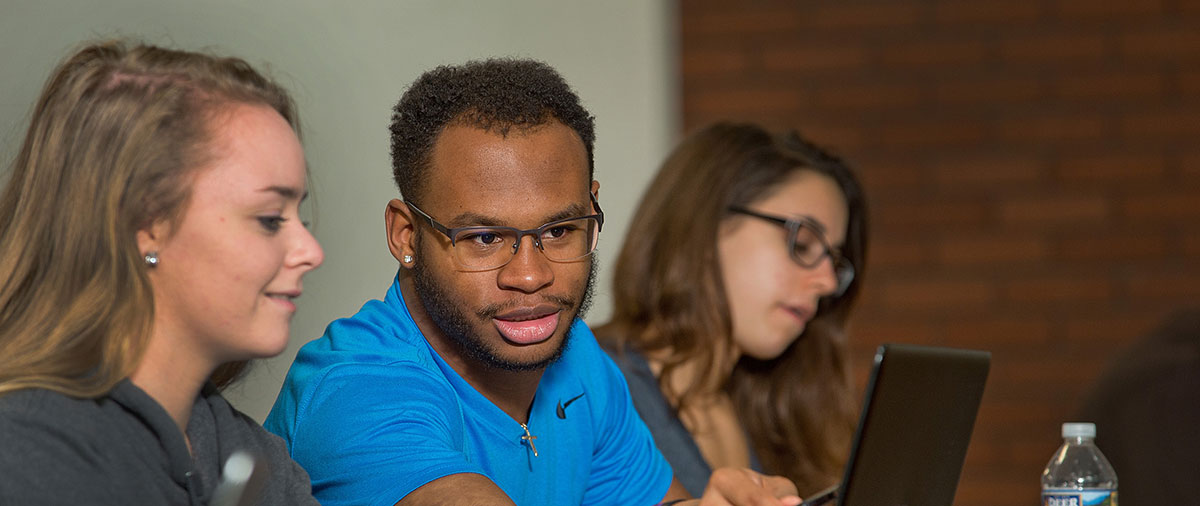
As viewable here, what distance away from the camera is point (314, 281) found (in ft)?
5.48

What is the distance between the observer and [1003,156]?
3.55 metres

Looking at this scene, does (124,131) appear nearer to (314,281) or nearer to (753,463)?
(314,281)

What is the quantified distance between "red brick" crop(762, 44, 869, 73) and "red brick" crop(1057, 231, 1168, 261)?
0.81m

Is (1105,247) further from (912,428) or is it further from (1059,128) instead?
(912,428)

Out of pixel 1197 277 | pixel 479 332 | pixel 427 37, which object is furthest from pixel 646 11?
pixel 479 332

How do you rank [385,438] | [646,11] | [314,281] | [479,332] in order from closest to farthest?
1. [385,438]
2. [479,332]
3. [314,281]
4. [646,11]

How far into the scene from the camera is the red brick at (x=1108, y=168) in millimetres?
3527

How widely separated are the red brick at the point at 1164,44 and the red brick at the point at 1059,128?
0.22 m

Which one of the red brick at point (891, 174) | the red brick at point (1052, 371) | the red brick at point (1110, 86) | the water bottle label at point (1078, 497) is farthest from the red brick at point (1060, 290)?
the water bottle label at point (1078, 497)

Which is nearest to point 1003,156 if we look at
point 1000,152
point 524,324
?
point 1000,152

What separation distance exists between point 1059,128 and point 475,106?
267 cm

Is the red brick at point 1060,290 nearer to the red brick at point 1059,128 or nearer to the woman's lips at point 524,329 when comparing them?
the red brick at point 1059,128

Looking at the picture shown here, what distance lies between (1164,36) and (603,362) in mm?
2527

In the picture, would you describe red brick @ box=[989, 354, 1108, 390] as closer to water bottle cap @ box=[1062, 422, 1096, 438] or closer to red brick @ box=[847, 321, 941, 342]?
red brick @ box=[847, 321, 941, 342]
